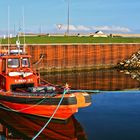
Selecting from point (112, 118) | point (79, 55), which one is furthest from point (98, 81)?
point (112, 118)

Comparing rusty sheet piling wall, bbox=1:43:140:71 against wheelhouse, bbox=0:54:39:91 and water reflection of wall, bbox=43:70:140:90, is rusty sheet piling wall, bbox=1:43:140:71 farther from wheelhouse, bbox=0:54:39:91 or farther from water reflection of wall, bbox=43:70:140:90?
wheelhouse, bbox=0:54:39:91

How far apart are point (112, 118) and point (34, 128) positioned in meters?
4.55

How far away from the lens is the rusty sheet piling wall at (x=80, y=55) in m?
52.6

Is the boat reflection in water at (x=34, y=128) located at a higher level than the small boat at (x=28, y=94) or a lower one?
lower

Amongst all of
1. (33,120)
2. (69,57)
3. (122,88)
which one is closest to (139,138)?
(33,120)

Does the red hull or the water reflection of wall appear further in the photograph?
the water reflection of wall

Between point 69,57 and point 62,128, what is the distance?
3411cm

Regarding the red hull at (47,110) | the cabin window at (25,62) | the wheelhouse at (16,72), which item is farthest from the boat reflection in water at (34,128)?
the cabin window at (25,62)

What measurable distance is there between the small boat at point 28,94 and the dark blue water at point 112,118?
1397mm

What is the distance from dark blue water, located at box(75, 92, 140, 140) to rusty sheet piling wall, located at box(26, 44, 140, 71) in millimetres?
22538

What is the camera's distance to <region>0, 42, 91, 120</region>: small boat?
21703 millimetres

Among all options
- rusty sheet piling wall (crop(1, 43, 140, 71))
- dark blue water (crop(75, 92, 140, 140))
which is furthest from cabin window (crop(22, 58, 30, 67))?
rusty sheet piling wall (crop(1, 43, 140, 71))

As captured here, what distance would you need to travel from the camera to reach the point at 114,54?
59906mm

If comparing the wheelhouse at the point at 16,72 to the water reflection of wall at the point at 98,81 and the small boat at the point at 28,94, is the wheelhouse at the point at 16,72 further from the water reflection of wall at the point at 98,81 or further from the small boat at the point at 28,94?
the water reflection of wall at the point at 98,81
